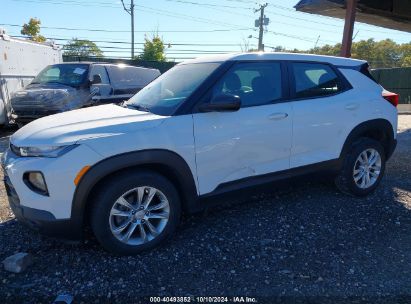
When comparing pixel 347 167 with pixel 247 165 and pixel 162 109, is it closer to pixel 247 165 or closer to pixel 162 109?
pixel 247 165

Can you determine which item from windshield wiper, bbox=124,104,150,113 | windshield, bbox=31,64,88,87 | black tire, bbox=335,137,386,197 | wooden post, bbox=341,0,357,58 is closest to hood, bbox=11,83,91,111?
windshield, bbox=31,64,88,87

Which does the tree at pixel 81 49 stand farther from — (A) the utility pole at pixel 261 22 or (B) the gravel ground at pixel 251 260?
(B) the gravel ground at pixel 251 260

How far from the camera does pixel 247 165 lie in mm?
3672

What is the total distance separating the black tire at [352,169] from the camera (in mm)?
4473

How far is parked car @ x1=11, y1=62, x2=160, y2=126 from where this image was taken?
26.7ft

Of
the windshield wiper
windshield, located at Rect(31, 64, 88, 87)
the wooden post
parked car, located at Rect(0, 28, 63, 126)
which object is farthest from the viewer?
the wooden post

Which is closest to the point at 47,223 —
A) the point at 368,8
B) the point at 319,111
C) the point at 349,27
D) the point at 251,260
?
the point at 251,260

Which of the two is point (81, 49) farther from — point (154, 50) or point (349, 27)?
point (349, 27)

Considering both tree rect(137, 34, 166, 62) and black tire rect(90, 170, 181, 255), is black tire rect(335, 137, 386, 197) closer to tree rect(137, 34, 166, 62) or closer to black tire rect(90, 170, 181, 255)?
black tire rect(90, 170, 181, 255)

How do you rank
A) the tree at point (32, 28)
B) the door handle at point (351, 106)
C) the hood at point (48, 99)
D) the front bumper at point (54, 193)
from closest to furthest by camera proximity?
the front bumper at point (54, 193), the door handle at point (351, 106), the hood at point (48, 99), the tree at point (32, 28)

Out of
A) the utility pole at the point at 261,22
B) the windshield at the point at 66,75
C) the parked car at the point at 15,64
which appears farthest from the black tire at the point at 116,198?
the utility pole at the point at 261,22

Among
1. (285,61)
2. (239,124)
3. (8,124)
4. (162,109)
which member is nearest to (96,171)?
(162,109)

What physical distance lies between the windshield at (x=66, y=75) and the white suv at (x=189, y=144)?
17.5 feet

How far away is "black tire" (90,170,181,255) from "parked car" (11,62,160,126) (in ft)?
18.7
